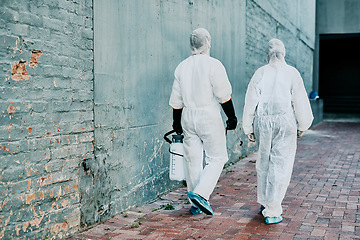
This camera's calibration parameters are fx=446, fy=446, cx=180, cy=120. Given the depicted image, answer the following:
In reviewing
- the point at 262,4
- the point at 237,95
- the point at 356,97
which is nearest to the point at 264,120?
the point at 237,95

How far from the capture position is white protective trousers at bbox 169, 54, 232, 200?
14.3 feet

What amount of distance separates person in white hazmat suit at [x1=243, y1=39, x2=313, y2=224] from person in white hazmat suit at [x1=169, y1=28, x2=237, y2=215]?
0.30 meters

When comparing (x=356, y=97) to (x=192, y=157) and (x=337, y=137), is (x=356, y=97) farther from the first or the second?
(x=192, y=157)

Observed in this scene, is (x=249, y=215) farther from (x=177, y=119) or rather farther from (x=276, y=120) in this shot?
(x=177, y=119)

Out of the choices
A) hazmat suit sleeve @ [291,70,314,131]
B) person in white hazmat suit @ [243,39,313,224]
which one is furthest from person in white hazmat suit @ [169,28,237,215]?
hazmat suit sleeve @ [291,70,314,131]

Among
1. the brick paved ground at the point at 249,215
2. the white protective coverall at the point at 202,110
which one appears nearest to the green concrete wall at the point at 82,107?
the brick paved ground at the point at 249,215

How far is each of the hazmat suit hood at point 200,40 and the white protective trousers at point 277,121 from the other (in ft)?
2.12

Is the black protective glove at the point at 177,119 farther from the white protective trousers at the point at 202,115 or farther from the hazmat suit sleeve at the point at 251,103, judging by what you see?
the hazmat suit sleeve at the point at 251,103

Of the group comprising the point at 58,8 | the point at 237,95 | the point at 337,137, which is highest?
the point at 58,8

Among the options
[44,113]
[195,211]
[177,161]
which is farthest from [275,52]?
[44,113]

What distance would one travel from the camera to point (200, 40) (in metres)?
4.43

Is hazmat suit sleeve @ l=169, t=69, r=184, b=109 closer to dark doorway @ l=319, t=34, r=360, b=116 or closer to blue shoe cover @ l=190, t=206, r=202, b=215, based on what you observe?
blue shoe cover @ l=190, t=206, r=202, b=215

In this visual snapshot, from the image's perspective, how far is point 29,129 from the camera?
338 centimetres

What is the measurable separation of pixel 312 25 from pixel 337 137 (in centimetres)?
693
